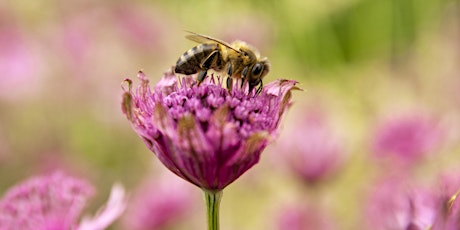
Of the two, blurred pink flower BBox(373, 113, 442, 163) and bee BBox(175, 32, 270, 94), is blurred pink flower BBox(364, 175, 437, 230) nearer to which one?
blurred pink flower BBox(373, 113, 442, 163)

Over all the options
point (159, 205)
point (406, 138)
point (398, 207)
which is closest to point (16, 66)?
point (159, 205)

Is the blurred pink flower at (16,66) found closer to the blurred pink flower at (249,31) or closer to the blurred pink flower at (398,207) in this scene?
the blurred pink flower at (249,31)

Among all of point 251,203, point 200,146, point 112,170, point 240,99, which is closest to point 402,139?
point 251,203

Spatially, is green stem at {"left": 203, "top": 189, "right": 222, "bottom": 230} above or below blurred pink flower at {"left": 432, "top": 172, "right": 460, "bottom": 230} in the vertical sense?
above

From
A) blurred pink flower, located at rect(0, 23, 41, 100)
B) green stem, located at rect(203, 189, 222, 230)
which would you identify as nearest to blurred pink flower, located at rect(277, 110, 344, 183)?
green stem, located at rect(203, 189, 222, 230)

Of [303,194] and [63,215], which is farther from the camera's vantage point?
[303,194]

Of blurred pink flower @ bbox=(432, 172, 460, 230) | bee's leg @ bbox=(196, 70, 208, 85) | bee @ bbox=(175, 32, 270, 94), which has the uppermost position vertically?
bee @ bbox=(175, 32, 270, 94)

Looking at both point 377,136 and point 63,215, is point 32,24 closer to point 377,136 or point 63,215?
point 377,136

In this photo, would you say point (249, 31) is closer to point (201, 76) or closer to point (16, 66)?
point (16, 66)
